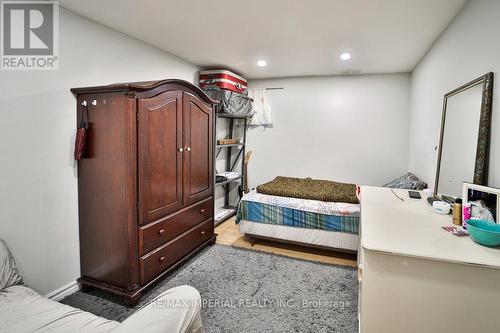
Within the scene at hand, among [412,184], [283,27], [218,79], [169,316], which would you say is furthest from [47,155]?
[412,184]

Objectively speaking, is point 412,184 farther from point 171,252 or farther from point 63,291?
point 63,291

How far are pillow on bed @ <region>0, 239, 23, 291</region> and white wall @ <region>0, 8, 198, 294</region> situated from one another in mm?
256

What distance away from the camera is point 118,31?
8.26 feet

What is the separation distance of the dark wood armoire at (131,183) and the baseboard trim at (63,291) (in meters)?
0.09

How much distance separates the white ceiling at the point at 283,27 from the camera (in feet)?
6.53

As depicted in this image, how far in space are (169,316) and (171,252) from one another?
63.5 inches

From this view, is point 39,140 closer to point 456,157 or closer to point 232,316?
point 232,316

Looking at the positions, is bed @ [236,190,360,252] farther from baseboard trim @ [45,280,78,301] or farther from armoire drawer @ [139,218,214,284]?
baseboard trim @ [45,280,78,301]

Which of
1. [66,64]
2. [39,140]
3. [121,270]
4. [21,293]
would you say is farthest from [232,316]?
[66,64]

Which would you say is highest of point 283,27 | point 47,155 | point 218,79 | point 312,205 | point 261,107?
point 283,27

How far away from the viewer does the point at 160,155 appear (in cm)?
226

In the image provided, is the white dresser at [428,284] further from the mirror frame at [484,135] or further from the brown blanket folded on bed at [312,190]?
the brown blanket folded on bed at [312,190]

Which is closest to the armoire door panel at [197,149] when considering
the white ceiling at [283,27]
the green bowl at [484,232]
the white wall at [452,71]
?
the white ceiling at [283,27]

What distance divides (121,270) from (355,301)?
6.34 ft
